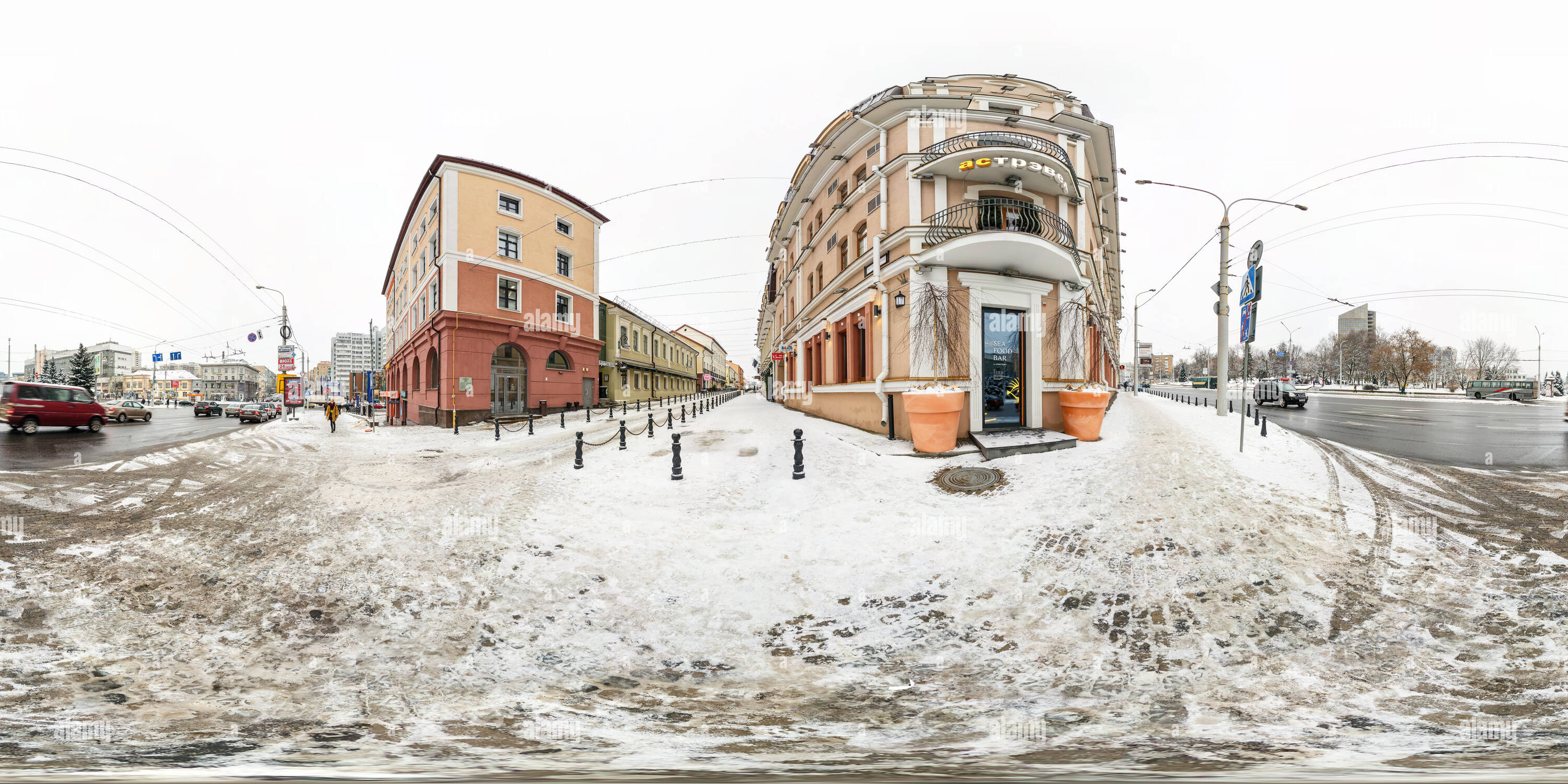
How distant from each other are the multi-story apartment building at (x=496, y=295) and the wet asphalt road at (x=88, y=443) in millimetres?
7608

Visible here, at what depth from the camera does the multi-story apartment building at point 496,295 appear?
21.3 meters

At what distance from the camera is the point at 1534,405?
88.8 feet

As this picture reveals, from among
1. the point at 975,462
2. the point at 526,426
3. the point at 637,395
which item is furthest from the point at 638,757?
the point at 637,395

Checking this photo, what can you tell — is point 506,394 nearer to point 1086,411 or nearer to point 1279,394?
point 1086,411

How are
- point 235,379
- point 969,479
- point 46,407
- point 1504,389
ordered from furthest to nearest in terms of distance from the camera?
point 235,379 → point 1504,389 → point 46,407 → point 969,479

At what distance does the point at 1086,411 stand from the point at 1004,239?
430cm

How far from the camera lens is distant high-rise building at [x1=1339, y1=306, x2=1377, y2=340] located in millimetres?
79500

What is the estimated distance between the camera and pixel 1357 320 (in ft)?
265

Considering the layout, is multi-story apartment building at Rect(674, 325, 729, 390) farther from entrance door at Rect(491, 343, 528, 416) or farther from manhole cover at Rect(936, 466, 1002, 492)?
manhole cover at Rect(936, 466, 1002, 492)

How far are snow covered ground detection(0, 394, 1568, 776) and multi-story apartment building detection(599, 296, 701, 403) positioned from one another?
23797 millimetres

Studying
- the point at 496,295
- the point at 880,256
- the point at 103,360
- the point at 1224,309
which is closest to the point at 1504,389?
the point at 1224,309

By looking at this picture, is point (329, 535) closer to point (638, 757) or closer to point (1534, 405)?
point (638, 757)

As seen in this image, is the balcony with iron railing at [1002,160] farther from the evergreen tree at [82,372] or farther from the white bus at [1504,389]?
the evergreen tree at [82,372]

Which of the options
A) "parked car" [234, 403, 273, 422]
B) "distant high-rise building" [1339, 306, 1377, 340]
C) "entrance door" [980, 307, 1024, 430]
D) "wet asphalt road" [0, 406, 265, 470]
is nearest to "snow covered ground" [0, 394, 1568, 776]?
"wet asphalt road" [0, 406, 265, 470]
